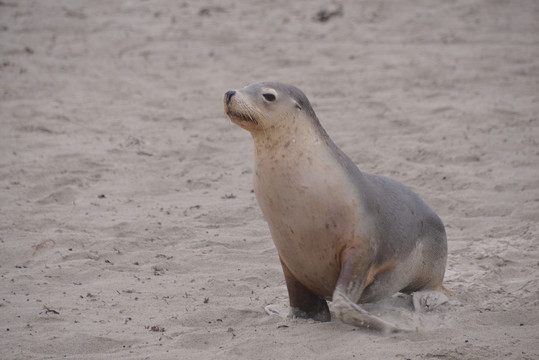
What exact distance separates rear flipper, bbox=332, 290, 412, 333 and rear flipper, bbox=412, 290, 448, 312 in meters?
0.38

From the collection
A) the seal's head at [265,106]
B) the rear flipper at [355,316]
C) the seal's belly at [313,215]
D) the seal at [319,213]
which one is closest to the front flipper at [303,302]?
the seal at [319,213]

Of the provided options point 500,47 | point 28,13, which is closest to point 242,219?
point 500,47

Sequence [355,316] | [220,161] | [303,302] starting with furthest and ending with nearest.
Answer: [220,161] < [303,302] < [355,316]

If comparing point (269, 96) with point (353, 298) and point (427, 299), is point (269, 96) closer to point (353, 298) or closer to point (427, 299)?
point (353, 298)

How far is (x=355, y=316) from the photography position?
3.26 metres

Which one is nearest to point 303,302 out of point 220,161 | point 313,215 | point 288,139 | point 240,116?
point 313,215

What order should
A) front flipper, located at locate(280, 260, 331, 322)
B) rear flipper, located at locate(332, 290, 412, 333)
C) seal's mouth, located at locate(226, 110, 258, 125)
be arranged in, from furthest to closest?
front flipper, located at locate(280, 260, 331, 322) < seal's mouth, located at locate(226, 110, 258, 125) < rear flipper, located at locate(332, 290, 412, 333)

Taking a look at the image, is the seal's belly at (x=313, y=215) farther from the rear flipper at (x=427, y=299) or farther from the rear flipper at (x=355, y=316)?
the rear flipper at (x=427, y=299)

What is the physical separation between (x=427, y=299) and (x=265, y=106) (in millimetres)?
1265

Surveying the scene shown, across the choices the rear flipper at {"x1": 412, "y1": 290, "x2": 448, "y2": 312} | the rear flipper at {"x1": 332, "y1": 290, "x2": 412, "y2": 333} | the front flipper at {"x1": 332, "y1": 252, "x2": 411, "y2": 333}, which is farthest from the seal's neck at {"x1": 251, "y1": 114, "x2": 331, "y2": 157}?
the rear flipper at {"x1": 412, "y1": 290, "x2": 448, "y2": 312}

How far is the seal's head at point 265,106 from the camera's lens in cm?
336

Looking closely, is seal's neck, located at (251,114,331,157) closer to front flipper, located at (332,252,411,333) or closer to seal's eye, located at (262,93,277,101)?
seal's eye, located at (262,93,277,101)

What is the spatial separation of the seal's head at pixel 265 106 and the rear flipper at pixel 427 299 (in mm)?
1058

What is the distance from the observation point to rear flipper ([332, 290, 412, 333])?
10.6 feet
